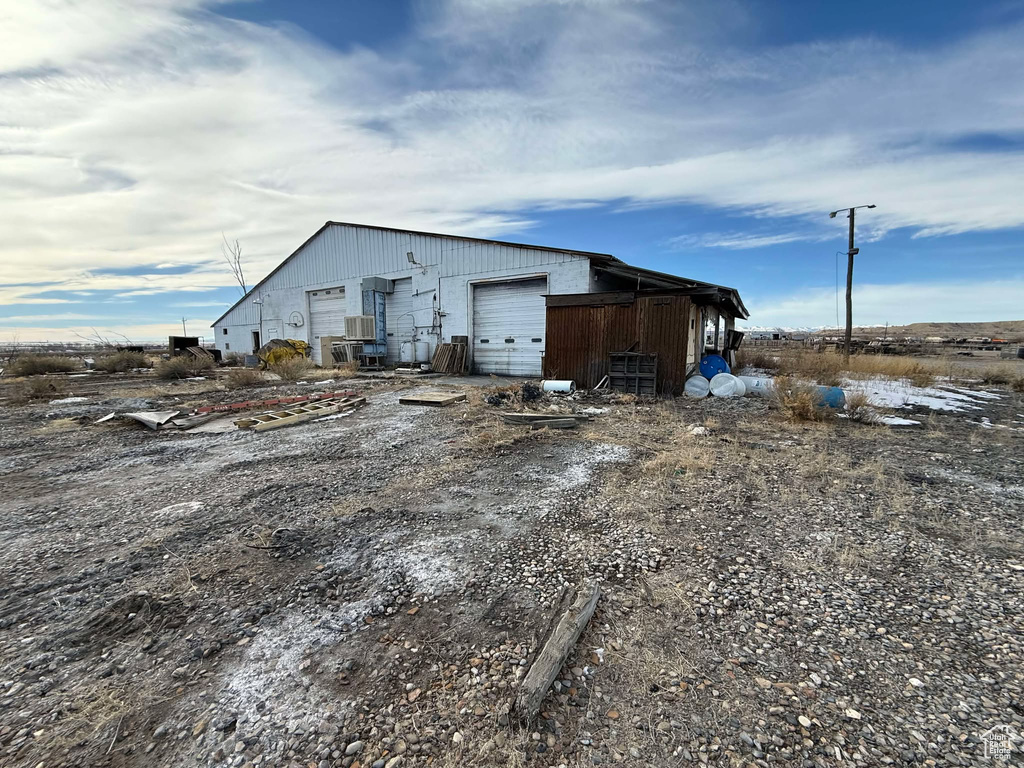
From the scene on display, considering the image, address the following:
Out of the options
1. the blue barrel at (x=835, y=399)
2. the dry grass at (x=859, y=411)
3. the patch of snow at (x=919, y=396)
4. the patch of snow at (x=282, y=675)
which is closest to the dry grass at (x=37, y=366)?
the patch of snow at (x=282, y=675)

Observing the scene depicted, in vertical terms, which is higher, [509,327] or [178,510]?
[509,327]

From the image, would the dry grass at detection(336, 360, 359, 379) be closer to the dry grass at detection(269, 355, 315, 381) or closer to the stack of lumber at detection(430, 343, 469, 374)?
the dry grass at detection(269, 355, 315, 381)

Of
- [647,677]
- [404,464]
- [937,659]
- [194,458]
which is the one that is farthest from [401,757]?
[194,458]

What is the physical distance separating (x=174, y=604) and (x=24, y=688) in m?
0.61

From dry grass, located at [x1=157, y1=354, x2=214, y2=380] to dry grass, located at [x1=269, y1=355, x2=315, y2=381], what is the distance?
8.88 ft

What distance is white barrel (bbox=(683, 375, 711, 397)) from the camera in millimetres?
9875

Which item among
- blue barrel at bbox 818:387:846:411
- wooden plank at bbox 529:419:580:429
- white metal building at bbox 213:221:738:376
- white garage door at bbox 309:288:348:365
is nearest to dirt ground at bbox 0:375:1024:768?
wooden plank at bbox 529:419:580:429

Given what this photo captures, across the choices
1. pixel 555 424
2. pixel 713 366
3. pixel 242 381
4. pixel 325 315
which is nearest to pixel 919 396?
pixel 713 366

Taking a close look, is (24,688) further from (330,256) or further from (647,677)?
(330,256)

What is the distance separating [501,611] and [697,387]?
29.1 feet

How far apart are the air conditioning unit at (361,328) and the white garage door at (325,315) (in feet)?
8.51

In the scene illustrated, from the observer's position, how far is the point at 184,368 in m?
15.1

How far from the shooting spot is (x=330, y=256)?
2039cm

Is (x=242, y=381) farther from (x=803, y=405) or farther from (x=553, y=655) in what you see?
(x=803, y=405)
